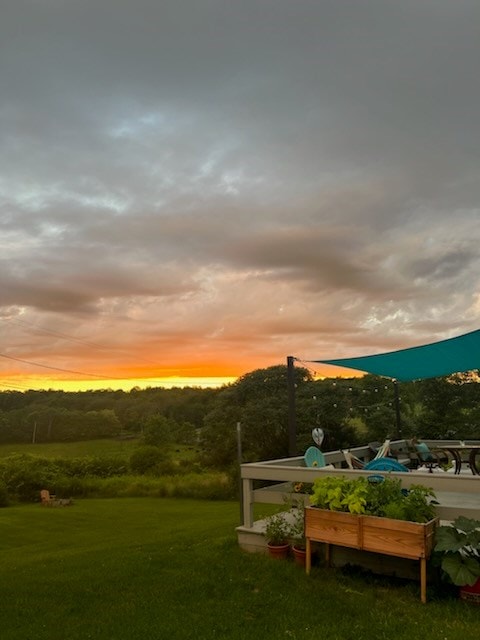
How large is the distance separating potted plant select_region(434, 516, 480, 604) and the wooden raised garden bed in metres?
0.13

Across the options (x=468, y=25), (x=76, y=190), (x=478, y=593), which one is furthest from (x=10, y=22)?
(x=478, y=593)

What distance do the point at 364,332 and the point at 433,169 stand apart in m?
6.37

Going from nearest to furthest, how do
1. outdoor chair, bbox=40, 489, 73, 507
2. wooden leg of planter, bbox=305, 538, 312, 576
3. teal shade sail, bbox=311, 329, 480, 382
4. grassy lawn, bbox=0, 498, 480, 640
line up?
grassy lawn, bbox=0, 498, 480, 640
wooden leg of planter, bbox=305, 538, 312, 576
teal shade sail, bbox=311, 329, 480, 382
outdoor chair, bbox=40, 489, 73, 507

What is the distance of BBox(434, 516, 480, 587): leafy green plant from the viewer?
155 inches

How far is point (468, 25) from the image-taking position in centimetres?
756

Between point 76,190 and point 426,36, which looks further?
point 76,190

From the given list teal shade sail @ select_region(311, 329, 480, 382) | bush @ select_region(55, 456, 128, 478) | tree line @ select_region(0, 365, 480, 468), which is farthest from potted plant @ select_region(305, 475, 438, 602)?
bush @ select_region(55, 456, 128, 478)

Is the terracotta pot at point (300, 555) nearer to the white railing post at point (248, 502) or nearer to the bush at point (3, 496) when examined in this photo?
the white railing post at point (248, 502)

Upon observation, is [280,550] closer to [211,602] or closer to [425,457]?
[211,602]

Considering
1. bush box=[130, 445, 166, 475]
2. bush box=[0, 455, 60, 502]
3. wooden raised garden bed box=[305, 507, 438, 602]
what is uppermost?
wooden raised garden bed box=[305, 507, 438, 602]

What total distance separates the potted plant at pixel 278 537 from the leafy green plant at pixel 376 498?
0.79 meters

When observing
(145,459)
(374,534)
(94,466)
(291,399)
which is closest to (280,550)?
(374,534)

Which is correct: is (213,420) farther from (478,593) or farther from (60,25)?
(478,593)

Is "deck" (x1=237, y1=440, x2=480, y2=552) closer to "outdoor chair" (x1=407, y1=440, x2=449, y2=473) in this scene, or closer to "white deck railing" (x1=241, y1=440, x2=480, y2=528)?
"white deck railing" (x1=241, y1=440, x2=480, y2=528)
